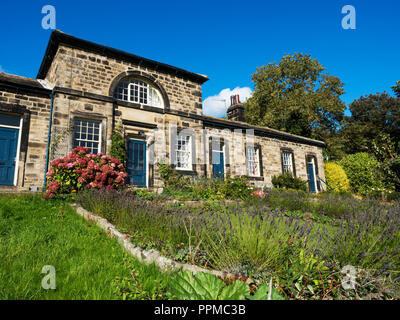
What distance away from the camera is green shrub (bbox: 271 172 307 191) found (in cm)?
1546

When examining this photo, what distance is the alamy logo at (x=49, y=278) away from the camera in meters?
2.30

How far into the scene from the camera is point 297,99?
25422 mm

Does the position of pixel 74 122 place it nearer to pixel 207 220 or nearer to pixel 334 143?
pixel 207 220

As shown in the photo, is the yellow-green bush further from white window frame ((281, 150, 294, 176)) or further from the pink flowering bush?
the pink flowering bush

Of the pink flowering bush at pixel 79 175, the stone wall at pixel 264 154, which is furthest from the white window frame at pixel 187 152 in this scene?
the pink flowering bush at pixel 79 175

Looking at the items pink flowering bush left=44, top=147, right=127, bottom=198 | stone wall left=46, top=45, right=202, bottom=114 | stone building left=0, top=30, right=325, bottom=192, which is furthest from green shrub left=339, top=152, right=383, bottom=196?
pink flowering bush left=44, top=147, right=127, bottom=198

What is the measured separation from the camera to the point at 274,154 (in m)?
16.8

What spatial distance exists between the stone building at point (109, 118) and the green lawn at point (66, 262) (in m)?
4.77

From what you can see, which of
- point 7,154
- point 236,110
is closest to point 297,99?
point 236,110

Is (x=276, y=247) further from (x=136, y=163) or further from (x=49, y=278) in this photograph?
(x=136, y=163)

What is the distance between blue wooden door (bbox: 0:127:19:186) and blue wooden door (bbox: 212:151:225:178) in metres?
8.81

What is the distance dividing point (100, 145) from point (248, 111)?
21792mm

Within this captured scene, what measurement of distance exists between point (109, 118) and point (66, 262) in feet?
26.8
